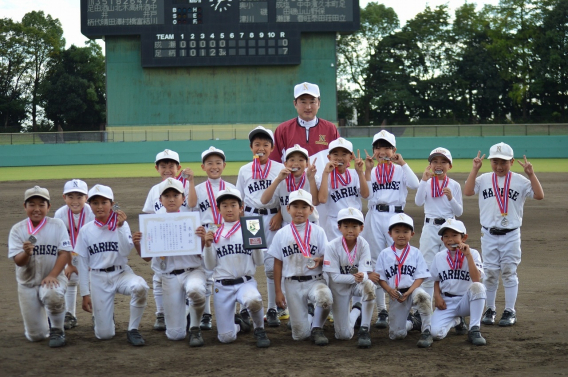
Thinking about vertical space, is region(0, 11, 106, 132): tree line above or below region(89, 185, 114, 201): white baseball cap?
above

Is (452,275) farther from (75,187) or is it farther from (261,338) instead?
(75,187)

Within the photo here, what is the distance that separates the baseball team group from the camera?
668 centimetres

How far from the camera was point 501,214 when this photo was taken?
759 centimetres

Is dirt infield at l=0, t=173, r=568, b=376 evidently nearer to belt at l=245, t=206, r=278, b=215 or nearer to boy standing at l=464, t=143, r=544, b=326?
boy standing at l=464, t=143, r=544, b=326

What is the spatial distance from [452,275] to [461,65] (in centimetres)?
5718

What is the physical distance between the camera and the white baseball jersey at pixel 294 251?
6.79m

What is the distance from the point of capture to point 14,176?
94.8ft

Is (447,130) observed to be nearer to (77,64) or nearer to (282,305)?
(282,305)

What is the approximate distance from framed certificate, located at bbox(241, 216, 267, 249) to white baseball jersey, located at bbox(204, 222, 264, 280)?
0.23 meters

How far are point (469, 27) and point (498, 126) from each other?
2956 centimetres

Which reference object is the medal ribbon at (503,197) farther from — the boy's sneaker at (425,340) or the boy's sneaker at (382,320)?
the boy's sneaker at (425,340)

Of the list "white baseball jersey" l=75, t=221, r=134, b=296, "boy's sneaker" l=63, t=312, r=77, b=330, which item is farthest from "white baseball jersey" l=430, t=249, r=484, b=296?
"boy's sneaker" l=63, t=312, r=77, b=330

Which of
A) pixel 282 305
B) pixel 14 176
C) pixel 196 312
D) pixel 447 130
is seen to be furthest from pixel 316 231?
pixel 447 130

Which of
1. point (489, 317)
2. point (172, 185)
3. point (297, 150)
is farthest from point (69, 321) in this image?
point (489, 317)
